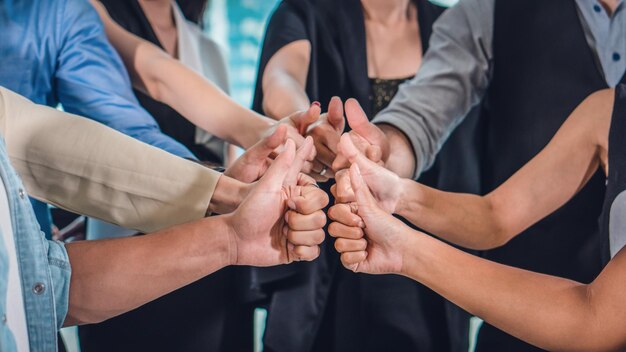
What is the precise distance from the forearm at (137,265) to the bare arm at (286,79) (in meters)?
0.44

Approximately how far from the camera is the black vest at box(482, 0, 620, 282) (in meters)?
1.40

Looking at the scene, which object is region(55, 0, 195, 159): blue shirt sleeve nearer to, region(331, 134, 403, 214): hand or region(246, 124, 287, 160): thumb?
region(246, 124, 287, 160): thumb

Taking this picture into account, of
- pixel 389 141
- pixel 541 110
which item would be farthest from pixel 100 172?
pixel 541 110

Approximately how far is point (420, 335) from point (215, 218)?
567mm

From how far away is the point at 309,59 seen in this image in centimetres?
158

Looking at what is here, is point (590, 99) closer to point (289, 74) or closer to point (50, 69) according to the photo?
point (289, 74)

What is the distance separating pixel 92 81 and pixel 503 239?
776 mm

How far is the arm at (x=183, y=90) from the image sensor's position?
150 centimetres

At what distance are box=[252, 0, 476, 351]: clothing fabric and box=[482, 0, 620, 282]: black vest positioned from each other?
0.20m

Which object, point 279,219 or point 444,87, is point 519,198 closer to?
point 444,87

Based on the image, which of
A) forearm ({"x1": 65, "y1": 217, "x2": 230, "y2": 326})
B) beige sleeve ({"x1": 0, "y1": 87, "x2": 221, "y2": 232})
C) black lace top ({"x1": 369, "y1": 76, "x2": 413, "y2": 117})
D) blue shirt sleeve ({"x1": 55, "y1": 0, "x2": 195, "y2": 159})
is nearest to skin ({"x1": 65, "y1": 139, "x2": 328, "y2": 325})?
forearm ({"x1": 65, "y1": 217, "x2": 230, "y2": 326})

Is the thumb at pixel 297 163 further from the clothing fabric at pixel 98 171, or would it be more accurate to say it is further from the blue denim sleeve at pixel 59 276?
the blue denim sleeve at pixel 59 276

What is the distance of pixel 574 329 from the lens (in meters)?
1.03

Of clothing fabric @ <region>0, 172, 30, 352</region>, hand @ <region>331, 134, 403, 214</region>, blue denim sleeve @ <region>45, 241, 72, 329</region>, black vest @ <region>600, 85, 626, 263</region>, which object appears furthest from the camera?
hand @ <region>331, 134, 403, 214</region>
